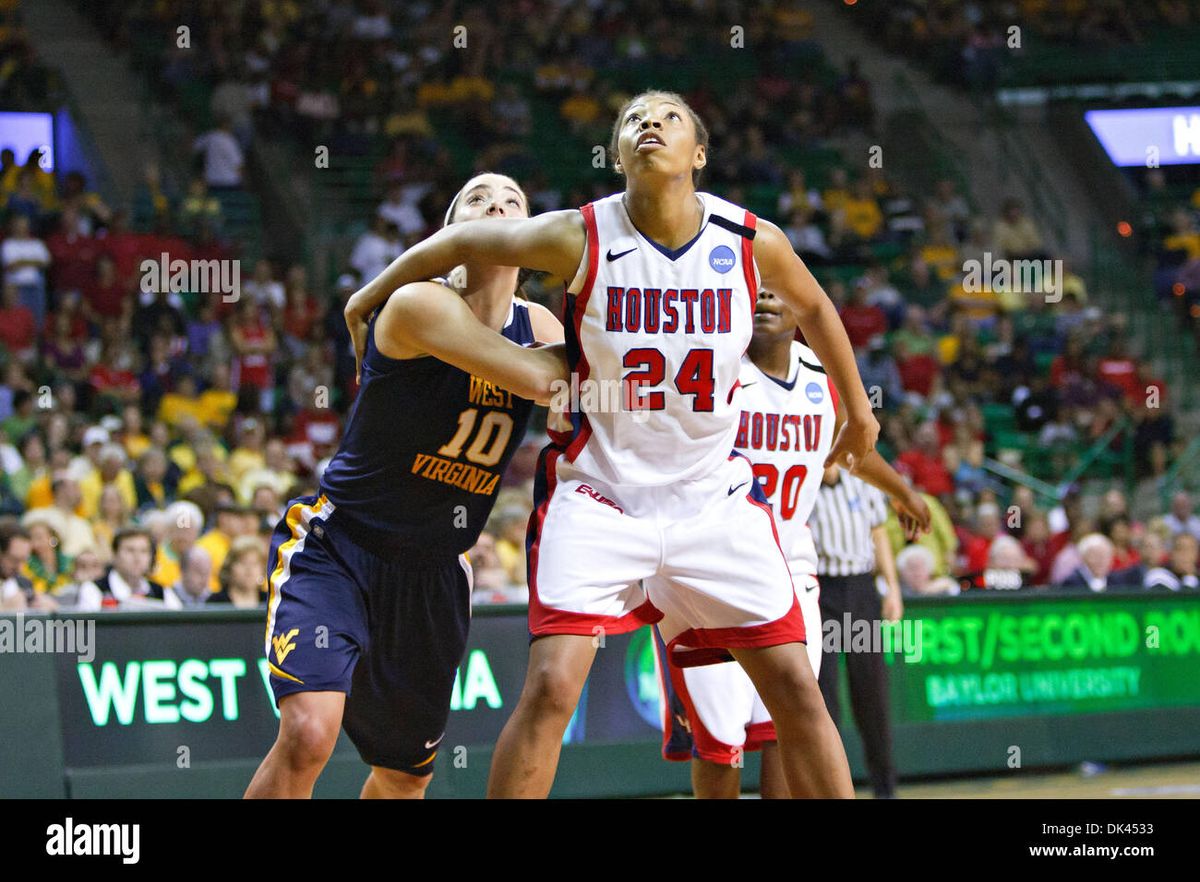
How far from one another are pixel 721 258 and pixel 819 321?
1.24 feet

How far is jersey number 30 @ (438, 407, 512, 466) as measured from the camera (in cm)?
507

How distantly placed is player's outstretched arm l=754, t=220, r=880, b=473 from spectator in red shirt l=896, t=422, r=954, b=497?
8.64 metres

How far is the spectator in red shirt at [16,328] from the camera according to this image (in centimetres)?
1291

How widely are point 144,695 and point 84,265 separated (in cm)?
668

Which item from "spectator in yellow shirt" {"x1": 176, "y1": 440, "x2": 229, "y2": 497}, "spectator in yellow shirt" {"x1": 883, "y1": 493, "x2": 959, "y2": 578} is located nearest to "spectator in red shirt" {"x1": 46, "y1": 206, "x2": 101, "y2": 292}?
"spectator in yellow shirt" {"x1": 176, "y1": 440, "x2": 229, "y2": 497}

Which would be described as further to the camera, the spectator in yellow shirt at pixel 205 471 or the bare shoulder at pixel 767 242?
→ the spectator in yellow shirt at pixel 205 471

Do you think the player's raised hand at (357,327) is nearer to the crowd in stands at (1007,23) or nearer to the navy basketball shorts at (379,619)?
the navy basketball shorts at (379,619)

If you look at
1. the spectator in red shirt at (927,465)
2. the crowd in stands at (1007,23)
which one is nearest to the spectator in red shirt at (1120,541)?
the spectator in red shirt at (927,465)

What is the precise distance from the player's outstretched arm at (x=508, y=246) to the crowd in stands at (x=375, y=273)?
4579 millimetres

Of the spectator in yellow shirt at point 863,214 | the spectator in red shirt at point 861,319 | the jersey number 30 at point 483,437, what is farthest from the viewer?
the spectator in yellow shirt at point 863,214

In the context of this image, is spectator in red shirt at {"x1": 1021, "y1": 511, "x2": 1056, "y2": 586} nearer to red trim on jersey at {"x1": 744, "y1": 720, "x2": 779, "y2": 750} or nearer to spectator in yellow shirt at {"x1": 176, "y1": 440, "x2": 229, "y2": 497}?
spectator in yellow shirt at {"x1": 176, "y1": 440, "x2": 229, "y2": 497}

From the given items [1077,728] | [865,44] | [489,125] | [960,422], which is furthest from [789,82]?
[1077,728]

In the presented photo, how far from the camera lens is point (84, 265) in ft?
45.5
